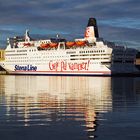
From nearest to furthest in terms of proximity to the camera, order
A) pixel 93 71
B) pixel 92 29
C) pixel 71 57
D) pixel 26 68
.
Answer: pixel 93 71 < pixel 71 57 < pixel 26 68 < pixel 92 29

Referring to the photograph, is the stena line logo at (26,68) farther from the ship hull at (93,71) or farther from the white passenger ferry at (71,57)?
the ship hull at (93,71)

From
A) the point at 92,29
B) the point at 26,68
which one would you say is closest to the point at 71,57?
the point at 92,29

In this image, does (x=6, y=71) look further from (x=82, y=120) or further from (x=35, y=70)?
(x=82, y=120)

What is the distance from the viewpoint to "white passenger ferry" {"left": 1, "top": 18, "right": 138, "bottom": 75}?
97000 millimetres

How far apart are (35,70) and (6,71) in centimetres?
1141

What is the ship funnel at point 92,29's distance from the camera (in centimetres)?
10932

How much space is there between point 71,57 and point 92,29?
1182 centimetres

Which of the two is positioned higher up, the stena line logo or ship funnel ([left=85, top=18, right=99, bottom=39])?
ship funnel ([left=85, top=18, right=99, bottom=39])

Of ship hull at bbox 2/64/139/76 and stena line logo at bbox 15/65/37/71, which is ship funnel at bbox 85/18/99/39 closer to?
ship hull at bbox 2/64/139/76

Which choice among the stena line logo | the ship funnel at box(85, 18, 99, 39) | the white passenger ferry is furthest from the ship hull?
the ship funnel at box(85, 18, 99, 39)

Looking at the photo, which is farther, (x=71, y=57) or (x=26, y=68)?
(x=26, y=68)

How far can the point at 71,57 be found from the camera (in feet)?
337

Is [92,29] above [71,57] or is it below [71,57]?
above

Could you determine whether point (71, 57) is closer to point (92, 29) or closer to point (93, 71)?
point (93, 71)
